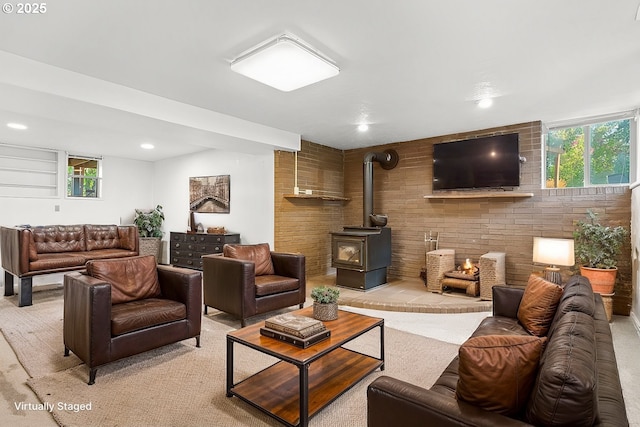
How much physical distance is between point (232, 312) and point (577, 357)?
307 centimetres

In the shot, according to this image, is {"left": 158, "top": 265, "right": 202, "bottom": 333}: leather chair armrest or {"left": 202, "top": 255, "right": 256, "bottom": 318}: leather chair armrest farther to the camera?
{"left": 202, "top": 255, "right": 256, "bottom": 318}: leather chair armrest

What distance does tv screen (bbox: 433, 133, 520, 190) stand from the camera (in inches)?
184

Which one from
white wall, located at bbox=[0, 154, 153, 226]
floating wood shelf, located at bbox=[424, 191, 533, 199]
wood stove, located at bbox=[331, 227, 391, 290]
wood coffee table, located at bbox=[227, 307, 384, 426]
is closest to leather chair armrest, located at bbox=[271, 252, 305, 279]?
wood stove, located at bbox=[331, 227, 391, 290]

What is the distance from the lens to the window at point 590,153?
13.6ft

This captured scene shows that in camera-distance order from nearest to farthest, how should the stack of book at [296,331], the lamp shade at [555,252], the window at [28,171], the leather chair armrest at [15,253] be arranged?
the stack of book at [296,331], the lamp shade at [555,252], the leather chair armrest at [15,253], the window at [28,171]

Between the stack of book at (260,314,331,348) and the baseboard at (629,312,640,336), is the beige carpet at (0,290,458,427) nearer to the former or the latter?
the stack of book at (260,314,331,348)

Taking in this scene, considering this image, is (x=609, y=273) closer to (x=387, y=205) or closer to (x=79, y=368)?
(x=387, y=205)

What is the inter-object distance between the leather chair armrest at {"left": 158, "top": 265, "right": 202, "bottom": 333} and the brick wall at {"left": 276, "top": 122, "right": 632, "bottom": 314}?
248 cm

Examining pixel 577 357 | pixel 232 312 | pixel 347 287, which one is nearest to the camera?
pixel 577 357

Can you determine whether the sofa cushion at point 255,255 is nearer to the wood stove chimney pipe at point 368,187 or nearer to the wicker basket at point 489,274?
the wood stove chimney pipe at point 368,187

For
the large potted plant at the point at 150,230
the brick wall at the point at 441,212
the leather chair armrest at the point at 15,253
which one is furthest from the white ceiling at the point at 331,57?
the large potted plant at the point at 150,230

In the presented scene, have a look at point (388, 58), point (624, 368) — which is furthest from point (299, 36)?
point (624, 368)

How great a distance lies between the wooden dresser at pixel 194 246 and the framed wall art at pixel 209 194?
0.59 m

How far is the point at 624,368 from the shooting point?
107 inches
